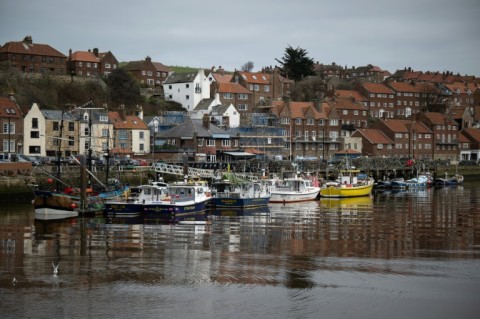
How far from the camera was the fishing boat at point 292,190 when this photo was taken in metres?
68.9

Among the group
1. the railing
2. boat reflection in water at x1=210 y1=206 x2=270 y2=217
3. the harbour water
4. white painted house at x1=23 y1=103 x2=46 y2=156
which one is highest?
white painted house at x1=23 y1=103 x2=46 y2=156

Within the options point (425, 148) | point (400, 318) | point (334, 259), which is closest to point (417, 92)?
point (425, 148)

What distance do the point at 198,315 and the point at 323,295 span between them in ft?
17.1

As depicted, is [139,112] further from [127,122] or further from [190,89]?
[190,89]

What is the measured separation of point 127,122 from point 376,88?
Answer: 63.1 metres

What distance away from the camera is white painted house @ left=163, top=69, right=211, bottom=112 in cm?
11162

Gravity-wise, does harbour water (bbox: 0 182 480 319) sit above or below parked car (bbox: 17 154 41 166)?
below

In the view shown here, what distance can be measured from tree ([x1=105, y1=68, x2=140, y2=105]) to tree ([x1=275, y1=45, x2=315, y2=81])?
44.6m

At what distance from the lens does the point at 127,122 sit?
88.0m

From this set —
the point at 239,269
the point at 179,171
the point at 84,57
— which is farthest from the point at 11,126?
the point at 239,269

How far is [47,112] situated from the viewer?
8062 centimetres

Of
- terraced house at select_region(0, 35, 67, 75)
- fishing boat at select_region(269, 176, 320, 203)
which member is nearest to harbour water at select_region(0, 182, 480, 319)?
fishing boat at select_region(269, 176, 320, 203)

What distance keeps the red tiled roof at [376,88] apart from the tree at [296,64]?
1289cm

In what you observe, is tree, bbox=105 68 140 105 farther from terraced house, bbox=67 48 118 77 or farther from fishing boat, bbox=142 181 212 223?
fishing boat, bbox=142 181 212 223
